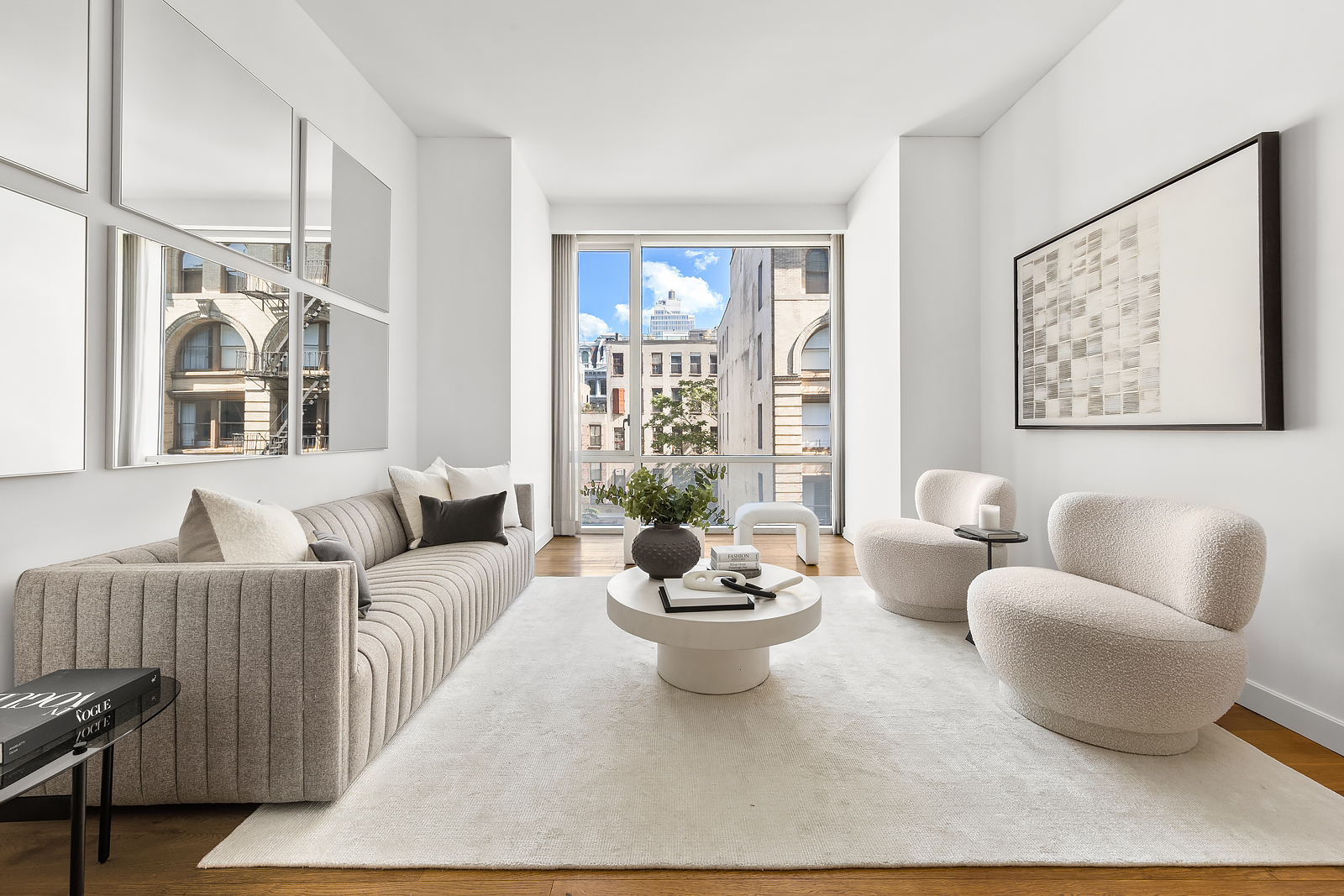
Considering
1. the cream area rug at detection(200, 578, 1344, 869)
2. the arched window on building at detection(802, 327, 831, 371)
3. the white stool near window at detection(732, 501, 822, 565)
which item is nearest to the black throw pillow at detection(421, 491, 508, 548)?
the cream area rug at detection(200, 578, 1344, 869)

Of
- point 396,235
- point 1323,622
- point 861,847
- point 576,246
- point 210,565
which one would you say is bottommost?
point 861,847

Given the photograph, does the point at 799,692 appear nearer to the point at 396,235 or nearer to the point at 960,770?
the point at 960,770

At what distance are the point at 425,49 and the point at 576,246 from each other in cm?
249

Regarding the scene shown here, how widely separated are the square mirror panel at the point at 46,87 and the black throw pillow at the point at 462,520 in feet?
6.05

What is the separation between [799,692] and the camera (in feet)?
7.39

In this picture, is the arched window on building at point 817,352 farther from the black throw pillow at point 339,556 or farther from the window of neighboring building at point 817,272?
the black throw pillow at point 339,556

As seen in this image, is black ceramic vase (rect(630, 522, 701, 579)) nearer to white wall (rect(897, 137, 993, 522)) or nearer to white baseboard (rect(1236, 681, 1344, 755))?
white baseboard (rect(1236, 681, 1344, 755))

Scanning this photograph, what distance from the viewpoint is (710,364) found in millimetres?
5809

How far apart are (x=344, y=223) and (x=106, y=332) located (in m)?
1.59

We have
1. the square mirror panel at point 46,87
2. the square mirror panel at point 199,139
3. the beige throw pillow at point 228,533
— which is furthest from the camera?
the square mirror panel at point 199,139

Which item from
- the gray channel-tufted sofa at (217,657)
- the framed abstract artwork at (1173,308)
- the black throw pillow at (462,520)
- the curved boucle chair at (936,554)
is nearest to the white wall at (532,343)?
the black throw pillow at (462,520)

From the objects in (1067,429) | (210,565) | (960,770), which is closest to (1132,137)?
(1067,429)

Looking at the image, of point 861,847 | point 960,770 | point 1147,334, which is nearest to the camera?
point 861,847

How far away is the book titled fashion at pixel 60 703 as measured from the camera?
1.11 meters
